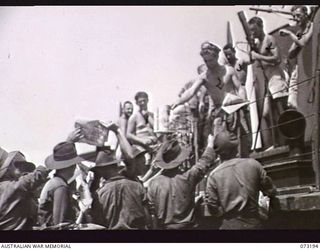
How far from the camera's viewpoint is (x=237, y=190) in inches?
188

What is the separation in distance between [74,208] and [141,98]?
944 millimetres

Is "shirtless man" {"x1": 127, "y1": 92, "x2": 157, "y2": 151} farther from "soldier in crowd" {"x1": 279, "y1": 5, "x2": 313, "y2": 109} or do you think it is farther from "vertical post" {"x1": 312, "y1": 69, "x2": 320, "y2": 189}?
"vertical post" {"x1": 312, "y1": 69, "x2": 320, "y2": 189}

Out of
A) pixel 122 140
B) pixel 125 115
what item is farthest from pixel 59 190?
pixel 125 115

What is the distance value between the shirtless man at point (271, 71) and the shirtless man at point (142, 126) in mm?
840

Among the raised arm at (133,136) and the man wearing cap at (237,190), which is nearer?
the man wearing cap at (237,190)

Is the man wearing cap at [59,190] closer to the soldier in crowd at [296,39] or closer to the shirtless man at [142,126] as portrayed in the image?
the shirtless man at [142,126]

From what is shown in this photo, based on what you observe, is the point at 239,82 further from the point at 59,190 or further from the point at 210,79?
the point at 59,190

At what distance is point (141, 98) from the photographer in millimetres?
4875

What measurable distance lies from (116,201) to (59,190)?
428 millimetres

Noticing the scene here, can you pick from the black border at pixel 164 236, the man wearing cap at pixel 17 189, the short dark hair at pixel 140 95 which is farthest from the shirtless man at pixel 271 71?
the man wearing cap at pixel 17 189

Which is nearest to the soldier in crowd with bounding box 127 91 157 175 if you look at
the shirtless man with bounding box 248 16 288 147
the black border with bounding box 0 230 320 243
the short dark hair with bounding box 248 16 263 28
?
the black border with bounding box 0 230 320 243

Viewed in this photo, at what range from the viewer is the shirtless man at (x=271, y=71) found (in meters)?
4.84

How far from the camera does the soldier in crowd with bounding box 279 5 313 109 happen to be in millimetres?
4820

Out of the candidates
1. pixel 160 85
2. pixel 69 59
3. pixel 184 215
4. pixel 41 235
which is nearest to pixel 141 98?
pixel 160 85
